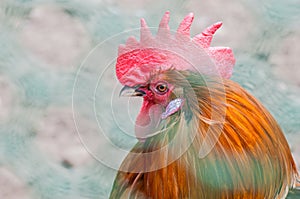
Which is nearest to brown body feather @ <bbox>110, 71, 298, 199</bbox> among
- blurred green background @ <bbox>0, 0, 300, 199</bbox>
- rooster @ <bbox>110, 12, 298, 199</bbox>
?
rooster @ <bbox>110, 12, 298, 199</bbox>

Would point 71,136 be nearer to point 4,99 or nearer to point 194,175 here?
point 4,99

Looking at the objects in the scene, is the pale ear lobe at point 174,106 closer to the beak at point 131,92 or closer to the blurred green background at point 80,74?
the beak at point 131,92

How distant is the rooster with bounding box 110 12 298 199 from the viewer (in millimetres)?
1102

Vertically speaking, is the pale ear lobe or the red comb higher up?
the red comb

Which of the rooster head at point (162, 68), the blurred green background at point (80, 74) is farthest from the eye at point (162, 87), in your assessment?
the blurred green background at point (80, 74)

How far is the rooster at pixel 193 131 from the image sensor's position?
1.10 meters

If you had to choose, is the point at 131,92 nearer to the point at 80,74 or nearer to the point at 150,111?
the point at 150,111

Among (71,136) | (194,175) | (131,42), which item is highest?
(131,42)

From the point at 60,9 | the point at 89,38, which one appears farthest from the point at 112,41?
the point at 60,9

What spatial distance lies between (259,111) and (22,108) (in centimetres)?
85

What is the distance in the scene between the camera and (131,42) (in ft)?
3.89

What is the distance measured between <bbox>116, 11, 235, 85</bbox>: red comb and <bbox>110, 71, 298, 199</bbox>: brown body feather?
0.12ft

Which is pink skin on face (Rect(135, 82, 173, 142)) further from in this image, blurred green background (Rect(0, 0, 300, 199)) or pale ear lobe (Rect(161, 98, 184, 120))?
blurred green background (Rect(0, 0, 300, 199))

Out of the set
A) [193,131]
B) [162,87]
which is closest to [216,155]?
[193,131]
